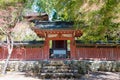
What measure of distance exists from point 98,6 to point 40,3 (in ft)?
54.6

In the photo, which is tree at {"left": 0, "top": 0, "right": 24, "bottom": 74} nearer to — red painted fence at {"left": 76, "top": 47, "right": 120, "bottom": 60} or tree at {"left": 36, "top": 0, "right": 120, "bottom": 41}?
tree at {"left": 36, "top": 0, "right": 120, "bottom": 41}

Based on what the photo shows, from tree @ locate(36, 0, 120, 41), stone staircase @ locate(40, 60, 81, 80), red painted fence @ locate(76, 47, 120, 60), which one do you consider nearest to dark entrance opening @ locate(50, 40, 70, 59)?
red painted fence @ locate(76, 47, 120, 60)

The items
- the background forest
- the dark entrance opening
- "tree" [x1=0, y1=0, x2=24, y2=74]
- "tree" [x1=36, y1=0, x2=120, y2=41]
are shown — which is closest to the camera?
"tree" [x1=36, y1=0, x2=120, y2=41]

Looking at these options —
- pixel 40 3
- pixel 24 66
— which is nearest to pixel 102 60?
pixel 24 66

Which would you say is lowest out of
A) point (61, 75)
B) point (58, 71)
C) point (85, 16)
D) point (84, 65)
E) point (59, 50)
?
point (61, 75)

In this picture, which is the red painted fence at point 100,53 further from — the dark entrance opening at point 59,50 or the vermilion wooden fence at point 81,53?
the dark entrance opening at point 59,50

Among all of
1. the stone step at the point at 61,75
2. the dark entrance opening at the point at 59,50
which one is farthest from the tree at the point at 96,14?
the dark entrance opening at the point at 59,50

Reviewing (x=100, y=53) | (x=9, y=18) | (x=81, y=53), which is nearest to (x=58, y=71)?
(x=81, y=53)

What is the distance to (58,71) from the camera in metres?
15.4

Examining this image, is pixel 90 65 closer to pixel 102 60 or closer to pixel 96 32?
pixel 102 60

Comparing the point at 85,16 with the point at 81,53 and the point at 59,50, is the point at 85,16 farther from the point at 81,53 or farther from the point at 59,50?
the point at 59,50

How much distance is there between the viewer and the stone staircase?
47.9 ft

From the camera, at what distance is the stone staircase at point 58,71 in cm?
1461

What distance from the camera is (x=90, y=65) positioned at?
17094 mm
